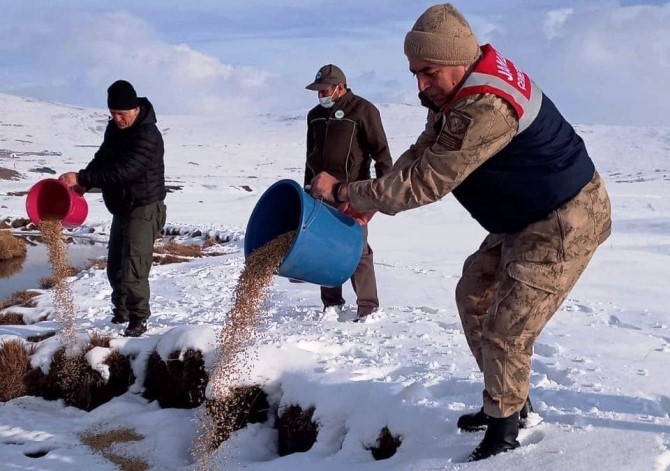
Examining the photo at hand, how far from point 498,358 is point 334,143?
270 cm

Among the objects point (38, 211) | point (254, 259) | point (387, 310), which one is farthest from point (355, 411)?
point (38, 211)

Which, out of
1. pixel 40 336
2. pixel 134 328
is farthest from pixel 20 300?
pixel 134 328

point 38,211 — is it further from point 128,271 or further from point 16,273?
point 16,273

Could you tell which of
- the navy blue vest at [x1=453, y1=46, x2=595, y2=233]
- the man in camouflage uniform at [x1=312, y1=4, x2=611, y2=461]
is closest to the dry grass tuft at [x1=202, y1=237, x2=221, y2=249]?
the man in camouflage uniform at [x1=312, y1=4, x2=611, y2=461]

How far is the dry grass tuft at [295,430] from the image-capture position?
412 centimetres

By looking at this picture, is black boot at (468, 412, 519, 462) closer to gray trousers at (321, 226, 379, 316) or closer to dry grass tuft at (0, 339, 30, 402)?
gray trousers at (321, 226, 379, 316)

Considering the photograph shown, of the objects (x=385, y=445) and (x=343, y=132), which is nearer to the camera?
(x=385, y=445)

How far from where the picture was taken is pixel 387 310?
597cm

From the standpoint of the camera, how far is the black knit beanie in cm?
506

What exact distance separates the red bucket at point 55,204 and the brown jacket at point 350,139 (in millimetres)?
1824

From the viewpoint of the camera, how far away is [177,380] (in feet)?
16.3

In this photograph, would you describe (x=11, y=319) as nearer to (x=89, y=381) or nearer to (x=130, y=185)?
(x=89, y=381)

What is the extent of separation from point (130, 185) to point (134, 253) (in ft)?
1.71

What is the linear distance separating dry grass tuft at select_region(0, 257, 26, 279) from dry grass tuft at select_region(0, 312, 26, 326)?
15.4 ft
